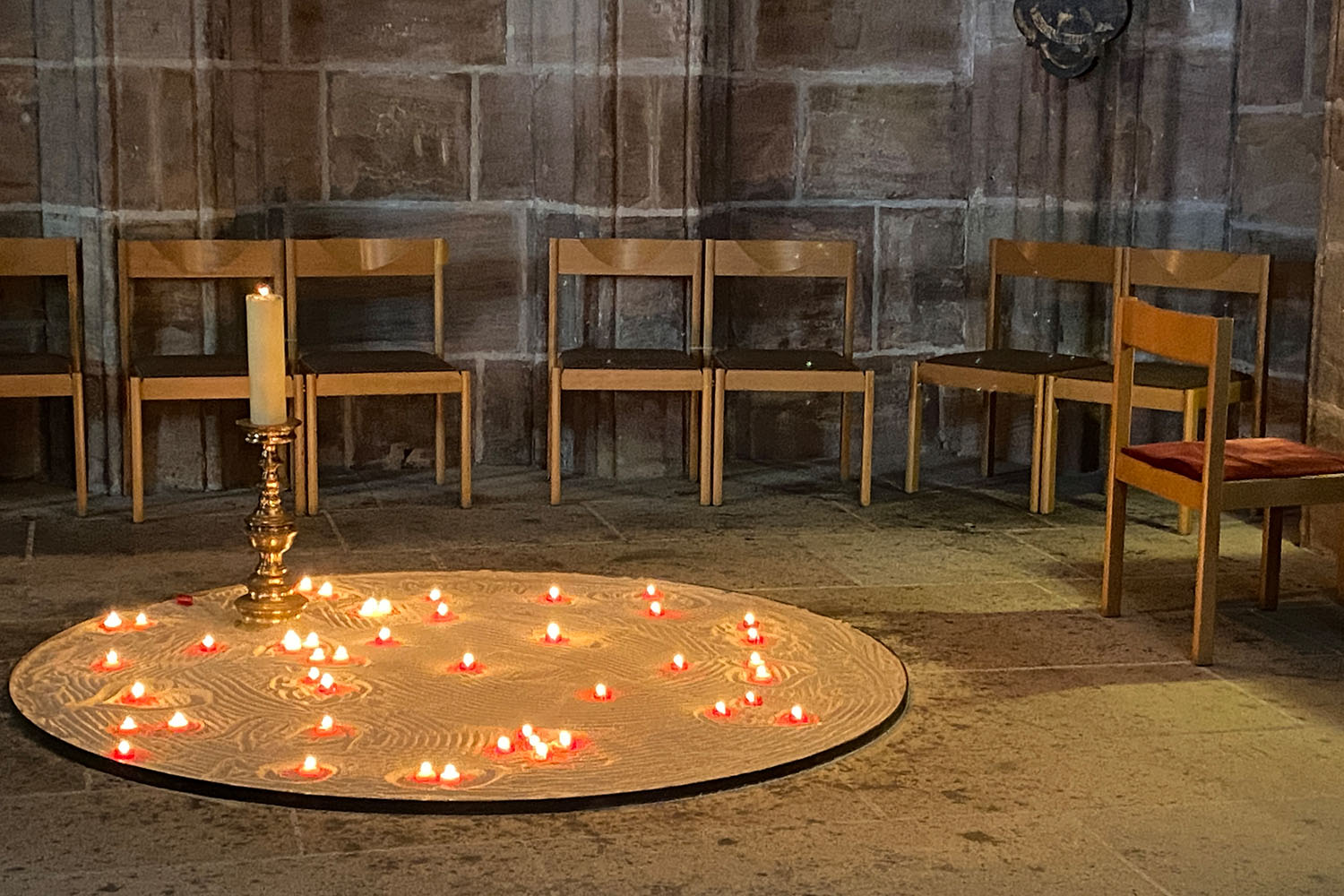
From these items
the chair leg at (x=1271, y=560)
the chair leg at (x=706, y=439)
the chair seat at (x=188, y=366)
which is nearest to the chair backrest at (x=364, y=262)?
the chair seat at (x=188, y=366)

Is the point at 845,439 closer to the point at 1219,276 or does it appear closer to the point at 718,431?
the point at 718,431

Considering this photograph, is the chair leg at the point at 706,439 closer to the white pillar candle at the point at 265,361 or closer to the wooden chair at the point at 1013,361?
the wooden chair at the point at 1013,361

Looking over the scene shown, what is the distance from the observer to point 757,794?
3514 millimetres

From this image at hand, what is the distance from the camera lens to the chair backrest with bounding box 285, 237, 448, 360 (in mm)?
6109

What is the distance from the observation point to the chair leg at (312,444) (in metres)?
5.82

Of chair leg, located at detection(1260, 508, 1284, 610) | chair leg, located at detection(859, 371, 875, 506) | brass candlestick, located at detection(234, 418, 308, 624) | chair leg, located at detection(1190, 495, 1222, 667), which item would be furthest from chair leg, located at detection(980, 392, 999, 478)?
brass candlestick, located at detection(234, 418, 308, 624)

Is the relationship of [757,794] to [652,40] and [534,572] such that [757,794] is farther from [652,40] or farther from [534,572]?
[652,40]

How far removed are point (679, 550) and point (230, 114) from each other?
7.04 ft

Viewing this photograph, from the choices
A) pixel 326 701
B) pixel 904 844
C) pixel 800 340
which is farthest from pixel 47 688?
pixel 800 340

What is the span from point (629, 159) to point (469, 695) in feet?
9.52

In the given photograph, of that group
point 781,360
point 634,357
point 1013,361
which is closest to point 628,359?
point 634,357

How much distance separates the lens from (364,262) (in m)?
6.19

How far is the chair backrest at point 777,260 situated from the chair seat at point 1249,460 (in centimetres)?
186

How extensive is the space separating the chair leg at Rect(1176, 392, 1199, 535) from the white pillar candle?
272 cm
